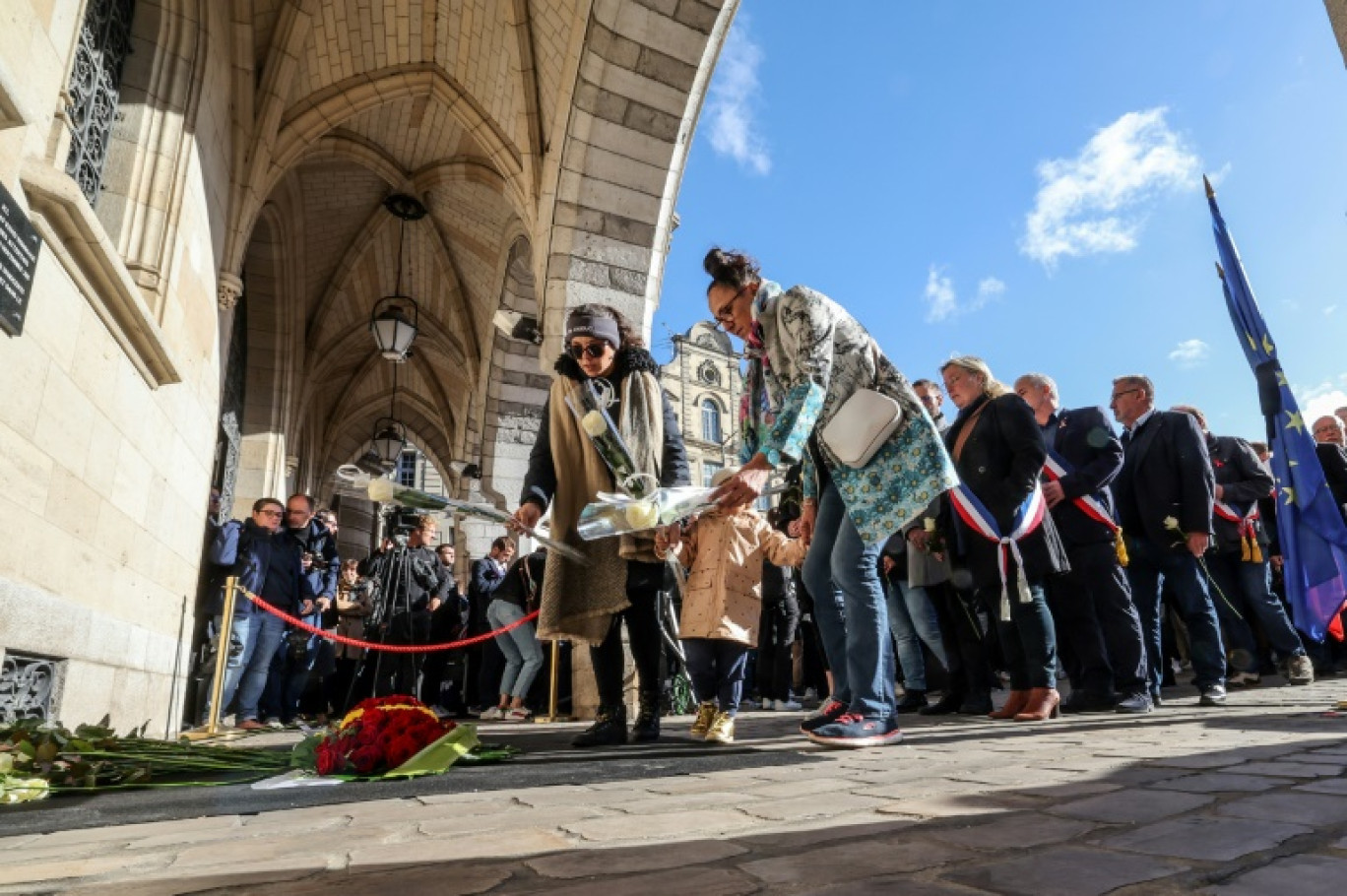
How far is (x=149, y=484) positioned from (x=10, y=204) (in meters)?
2.80

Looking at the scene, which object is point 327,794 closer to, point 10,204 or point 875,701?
point 875,701

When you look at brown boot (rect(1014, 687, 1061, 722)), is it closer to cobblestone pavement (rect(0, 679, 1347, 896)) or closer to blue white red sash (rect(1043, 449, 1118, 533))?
blue white red sash (rect(1043, 449, 1118, 533))

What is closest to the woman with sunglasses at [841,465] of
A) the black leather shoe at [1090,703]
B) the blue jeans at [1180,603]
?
the black leather shoe at [1090,703]

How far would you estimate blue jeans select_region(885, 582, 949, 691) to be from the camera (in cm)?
536

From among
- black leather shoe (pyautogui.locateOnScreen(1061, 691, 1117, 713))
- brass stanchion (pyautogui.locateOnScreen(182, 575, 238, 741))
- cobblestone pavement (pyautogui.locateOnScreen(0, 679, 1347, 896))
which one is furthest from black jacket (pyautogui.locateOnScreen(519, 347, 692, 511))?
brass stanchion (pyautogui.locateOnScreen(182, 575, 238, 741))

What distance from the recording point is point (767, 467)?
9.61 ft

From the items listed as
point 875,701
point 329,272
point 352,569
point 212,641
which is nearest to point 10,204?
point 875,701

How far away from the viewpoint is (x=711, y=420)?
38.4 meters

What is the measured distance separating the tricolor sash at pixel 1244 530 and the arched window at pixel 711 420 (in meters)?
32.0

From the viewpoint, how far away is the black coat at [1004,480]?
4152mm

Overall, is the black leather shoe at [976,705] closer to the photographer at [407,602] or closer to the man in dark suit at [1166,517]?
the man in dark suit at [1166,517]

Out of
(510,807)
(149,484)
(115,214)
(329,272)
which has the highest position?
(329,272)

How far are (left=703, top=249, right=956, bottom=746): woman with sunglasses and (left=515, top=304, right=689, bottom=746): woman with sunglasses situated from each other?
612mm

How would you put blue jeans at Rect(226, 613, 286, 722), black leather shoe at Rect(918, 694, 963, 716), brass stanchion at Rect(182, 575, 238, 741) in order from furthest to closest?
blue jeans at Rect(226, 613, 286, 722), brass stanchion at Rect(182, 575, 238, 741), black leather shoe at Rect(918, 694, 963, 716)
